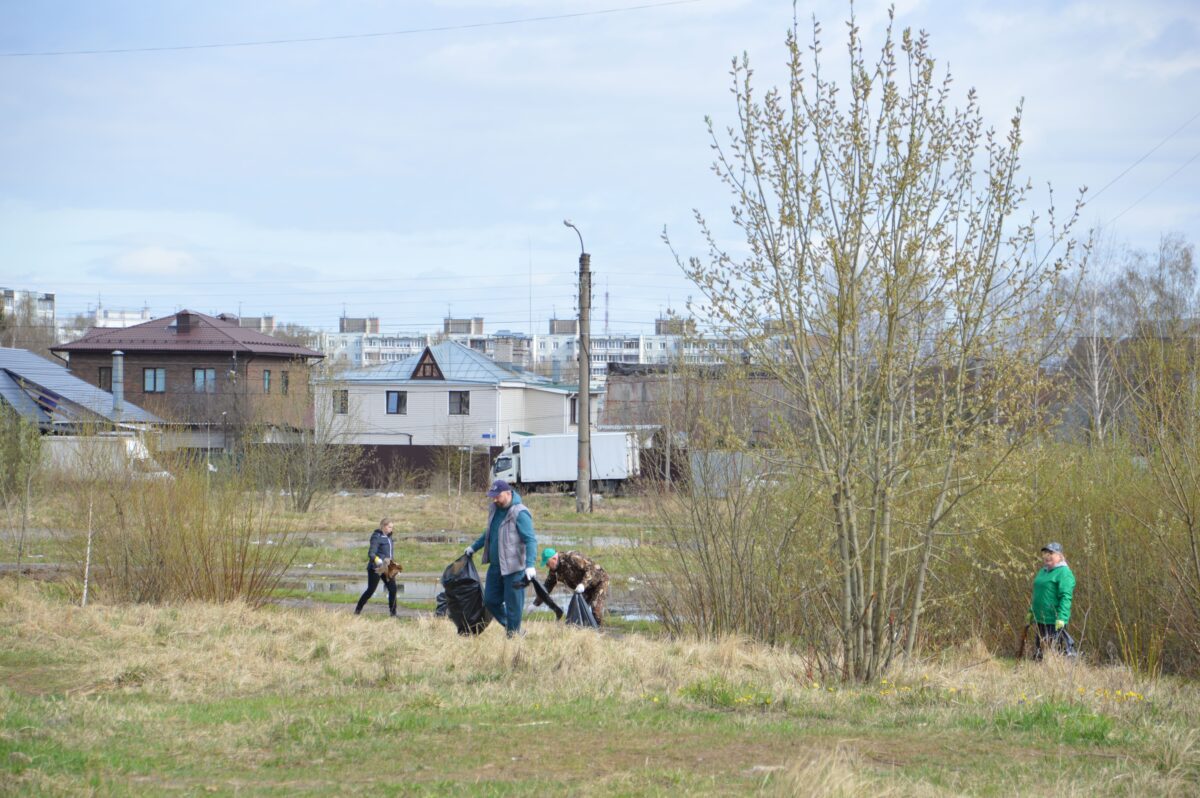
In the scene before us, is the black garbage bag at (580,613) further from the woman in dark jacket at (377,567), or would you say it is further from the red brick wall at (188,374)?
the red brick wall at (188,374)

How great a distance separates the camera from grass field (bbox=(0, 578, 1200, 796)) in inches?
221

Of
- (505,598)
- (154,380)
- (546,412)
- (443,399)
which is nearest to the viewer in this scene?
(505,598)

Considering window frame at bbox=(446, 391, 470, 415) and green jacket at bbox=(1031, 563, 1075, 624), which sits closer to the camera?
green jacket at bbox=(1031, 563, 1075, 624)

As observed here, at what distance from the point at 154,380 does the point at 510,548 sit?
50.3 m

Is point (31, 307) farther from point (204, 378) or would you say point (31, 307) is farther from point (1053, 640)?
point (1053, 640)

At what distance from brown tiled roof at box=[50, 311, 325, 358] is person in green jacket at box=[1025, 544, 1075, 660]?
47274mm

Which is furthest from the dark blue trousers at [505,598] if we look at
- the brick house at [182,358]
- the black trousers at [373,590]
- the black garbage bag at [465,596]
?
the brick house at [182,358]

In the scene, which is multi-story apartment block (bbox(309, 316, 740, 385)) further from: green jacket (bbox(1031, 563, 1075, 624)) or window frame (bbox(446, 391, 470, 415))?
green jacket (bbox(1031, 563, 1075, 624))

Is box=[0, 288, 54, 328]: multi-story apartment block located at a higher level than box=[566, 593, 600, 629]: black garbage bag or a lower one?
higher

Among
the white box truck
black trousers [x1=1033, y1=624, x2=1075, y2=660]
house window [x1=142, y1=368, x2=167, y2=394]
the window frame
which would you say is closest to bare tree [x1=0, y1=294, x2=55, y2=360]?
house window [x1=142, y1=368, x2=167, y2=394]

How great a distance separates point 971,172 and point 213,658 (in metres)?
7.35

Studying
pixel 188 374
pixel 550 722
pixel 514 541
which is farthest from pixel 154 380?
pixel 550 722

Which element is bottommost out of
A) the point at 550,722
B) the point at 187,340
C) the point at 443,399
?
the point at 550,722

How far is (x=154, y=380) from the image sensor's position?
185ft
